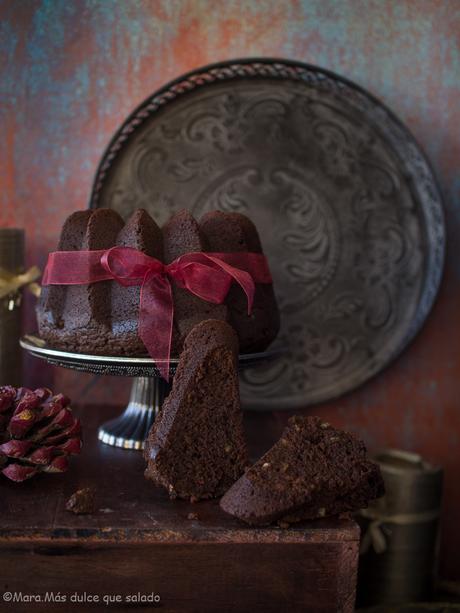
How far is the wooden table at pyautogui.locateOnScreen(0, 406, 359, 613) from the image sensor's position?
2.51 feet

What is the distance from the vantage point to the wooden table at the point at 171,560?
2.51 ft

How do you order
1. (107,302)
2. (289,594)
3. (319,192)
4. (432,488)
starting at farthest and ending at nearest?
(319,192)
(432,488)
(107,302)
(289,594)

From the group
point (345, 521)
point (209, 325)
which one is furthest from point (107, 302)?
point (345, 521)

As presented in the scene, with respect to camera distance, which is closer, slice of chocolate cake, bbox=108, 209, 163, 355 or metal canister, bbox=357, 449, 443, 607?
slice of chocolate cake, bbox=108, 209, 163, 355

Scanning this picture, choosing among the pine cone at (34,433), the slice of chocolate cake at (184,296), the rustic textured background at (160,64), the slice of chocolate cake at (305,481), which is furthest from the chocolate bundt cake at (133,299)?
the rustic textured background at (160,64)

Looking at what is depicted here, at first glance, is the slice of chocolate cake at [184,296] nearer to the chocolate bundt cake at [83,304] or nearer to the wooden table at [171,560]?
the chocolate bundt cake at [83,304]

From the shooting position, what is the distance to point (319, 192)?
1372mm

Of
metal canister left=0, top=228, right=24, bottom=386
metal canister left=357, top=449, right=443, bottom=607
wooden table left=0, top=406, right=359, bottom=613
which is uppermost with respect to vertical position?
metal canister left=0, top=228, right=24, bottom=386

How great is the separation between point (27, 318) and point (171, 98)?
20.7 inches

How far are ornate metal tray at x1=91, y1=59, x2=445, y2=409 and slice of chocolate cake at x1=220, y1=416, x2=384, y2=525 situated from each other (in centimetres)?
54

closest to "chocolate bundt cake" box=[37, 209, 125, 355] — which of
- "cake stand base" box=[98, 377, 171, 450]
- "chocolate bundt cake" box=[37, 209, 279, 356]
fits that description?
"chocolate bundt cake" box=[37, 209, 279, 356]

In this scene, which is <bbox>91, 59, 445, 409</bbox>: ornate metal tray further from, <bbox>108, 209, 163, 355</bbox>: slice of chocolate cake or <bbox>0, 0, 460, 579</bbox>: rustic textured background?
<bbox>108, 209, 163, 355</bbox>: slice of chocolate cake

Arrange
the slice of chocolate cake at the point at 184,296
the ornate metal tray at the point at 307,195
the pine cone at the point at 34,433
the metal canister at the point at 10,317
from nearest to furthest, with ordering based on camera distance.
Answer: the pine cone at the point at 34,433 < the slice of chocolate cake at the point at 184,296 < the metal canister at the point at 10,317 < the ornate metal tray at the point at 307,195

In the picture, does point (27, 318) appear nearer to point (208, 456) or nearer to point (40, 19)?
point (40, 19)
